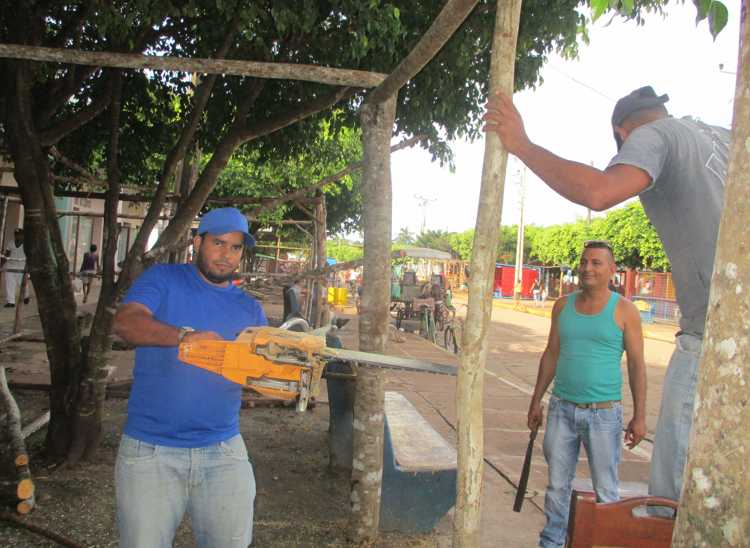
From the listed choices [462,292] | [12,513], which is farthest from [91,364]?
[462,292]

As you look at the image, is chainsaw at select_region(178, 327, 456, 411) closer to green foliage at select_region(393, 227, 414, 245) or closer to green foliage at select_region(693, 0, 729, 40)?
green foliage at select_region(693, 0, 729, 40)

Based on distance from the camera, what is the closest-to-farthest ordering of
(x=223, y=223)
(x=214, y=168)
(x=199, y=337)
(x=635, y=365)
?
(x=199, y=337)
(x=223, y=223)
(x=635, y=365)
(x=214, y=168)

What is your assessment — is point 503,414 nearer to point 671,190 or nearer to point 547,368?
point 547,368

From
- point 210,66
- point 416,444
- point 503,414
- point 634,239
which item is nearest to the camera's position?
point 210,66

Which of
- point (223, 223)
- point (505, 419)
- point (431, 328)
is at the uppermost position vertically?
point (223, 223)

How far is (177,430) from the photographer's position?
243 centimetres

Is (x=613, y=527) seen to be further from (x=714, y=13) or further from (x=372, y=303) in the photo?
(x=372, y=303)

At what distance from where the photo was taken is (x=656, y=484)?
6.99ft

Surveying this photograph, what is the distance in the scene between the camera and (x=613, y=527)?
1.74 meters

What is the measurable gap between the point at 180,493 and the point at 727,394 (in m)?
1.92

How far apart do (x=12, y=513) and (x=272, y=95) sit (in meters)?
4.19

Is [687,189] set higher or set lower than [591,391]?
higher

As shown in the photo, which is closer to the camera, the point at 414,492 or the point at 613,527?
the point at 613,527

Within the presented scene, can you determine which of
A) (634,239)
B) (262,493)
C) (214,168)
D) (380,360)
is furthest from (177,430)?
(634,239)
